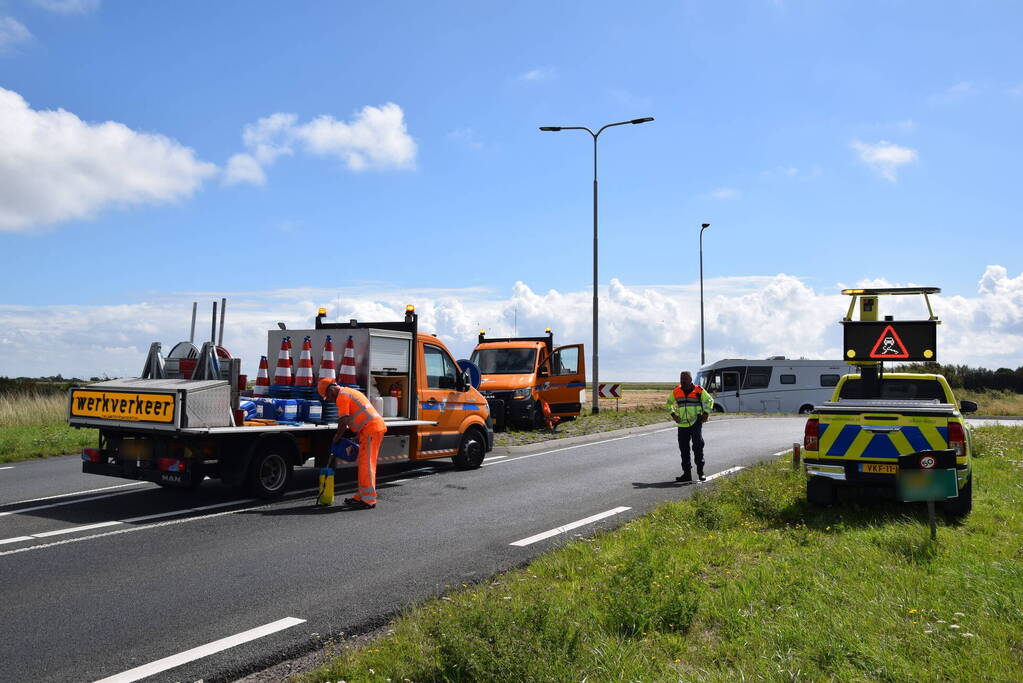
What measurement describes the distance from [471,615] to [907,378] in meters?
8.64

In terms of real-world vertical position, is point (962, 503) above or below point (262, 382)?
below

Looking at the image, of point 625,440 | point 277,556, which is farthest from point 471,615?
point 625,440

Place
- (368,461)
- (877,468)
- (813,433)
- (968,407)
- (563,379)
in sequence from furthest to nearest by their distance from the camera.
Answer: (563,379), (968,407), (368,461), (813,433), (877,468)

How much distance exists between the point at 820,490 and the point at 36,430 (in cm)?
1894

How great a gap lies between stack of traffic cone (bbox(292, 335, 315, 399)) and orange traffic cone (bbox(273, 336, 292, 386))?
6.3 inches

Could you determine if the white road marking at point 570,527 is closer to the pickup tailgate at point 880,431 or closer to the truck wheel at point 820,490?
the truck wheel at point 820,490

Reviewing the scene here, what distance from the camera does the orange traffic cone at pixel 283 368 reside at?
11820 millimetres

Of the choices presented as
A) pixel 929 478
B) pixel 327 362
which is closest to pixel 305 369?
pixel 327 362

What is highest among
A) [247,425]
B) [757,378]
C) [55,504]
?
[757,378]

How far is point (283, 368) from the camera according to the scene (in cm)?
1184

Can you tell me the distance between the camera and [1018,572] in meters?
5.89

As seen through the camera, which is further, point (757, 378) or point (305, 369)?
point (757, 378)

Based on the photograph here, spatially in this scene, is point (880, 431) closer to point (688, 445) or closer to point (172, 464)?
point (688, 445)

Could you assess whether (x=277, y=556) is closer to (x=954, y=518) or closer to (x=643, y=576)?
(x=643, y=576)
